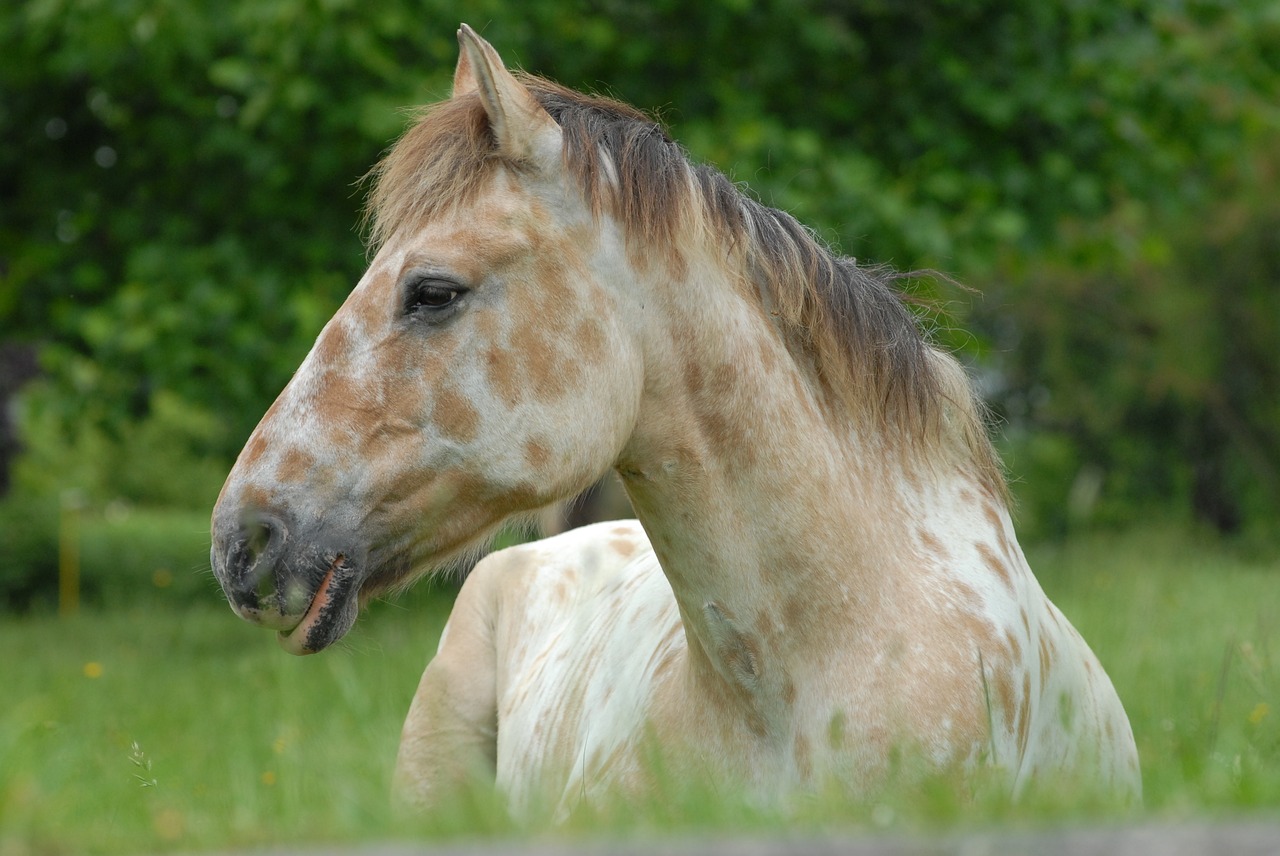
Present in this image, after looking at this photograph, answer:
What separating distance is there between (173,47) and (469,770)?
220 inches

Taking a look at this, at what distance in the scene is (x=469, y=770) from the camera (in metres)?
4.48

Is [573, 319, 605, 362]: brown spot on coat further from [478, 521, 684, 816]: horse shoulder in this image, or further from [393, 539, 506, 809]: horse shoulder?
[393, 539, 506, 809]: horse shoulder

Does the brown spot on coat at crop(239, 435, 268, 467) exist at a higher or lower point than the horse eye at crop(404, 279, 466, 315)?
lower

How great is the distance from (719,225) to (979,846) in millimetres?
1847

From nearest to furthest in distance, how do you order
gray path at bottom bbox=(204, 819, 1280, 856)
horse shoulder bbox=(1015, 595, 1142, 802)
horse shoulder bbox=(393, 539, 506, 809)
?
gray path at bottom bbox=(204, 819, 1280, 856) → horse shoulder bbox=(1015, 595, 1142, 802) → horse shoulder bbox=(393, 539, 506, 809)

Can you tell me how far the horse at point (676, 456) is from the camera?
2822 millimetres

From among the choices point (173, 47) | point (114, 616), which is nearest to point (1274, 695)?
point (173, 47)

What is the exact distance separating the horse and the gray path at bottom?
3.49 feet

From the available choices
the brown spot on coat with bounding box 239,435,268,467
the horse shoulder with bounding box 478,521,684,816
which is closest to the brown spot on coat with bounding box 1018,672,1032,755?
the horse shoulder with bounding box 478,521,684,816

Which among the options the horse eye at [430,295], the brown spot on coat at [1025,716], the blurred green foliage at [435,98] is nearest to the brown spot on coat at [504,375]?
the horse eye at [430,295]

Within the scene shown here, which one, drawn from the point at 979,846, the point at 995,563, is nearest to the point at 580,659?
the point at 995,563

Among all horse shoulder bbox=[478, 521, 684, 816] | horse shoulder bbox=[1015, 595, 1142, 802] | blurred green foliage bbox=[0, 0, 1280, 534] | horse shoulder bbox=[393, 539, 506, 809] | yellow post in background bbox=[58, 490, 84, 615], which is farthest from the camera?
yellow post in background bbox=[58, 490, 84, 615]

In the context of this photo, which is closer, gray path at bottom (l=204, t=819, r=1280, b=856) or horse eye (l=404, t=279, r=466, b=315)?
gray path at bottom (l=204, t=819, r=1280, b=856)

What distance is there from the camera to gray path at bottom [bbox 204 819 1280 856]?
153 centimetres
